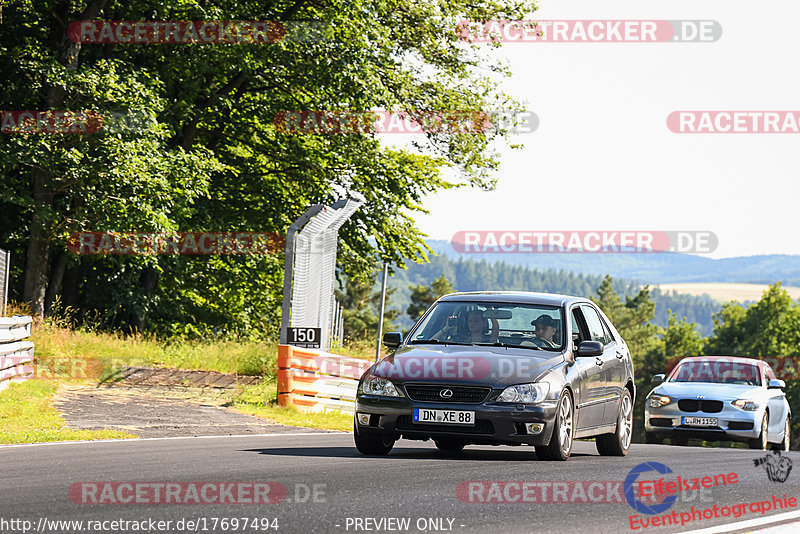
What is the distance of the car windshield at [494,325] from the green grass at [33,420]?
4.18m

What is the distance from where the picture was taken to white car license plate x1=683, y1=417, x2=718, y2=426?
18.4 metres

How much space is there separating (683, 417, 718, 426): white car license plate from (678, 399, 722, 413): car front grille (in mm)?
152

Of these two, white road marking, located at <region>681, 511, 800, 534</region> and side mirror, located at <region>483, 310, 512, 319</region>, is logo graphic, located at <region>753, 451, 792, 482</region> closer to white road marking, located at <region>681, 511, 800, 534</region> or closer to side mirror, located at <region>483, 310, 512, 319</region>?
white road marking, located at <region>681, 511, 800, 534</region>

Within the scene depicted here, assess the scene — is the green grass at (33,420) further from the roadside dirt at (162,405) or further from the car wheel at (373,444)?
the car wheel at (373,444)

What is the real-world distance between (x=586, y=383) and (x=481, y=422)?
1.78 m

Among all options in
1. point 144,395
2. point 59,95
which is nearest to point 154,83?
point 59,95

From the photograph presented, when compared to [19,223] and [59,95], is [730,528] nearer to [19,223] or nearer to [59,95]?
[59,95]

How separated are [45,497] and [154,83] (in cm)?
1861

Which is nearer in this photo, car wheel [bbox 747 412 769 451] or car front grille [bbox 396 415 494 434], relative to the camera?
car front grille [bbox 396 415 494 434]

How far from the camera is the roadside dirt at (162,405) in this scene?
46.6 feet

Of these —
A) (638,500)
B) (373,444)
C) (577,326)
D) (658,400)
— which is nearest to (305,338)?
(658,400)

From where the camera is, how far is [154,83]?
2467cm
